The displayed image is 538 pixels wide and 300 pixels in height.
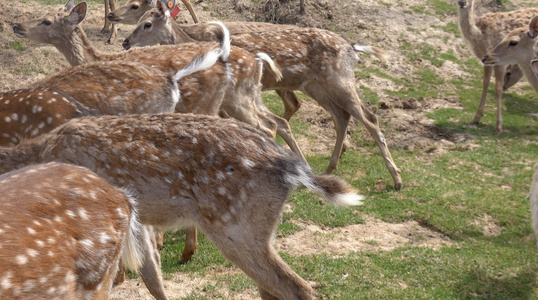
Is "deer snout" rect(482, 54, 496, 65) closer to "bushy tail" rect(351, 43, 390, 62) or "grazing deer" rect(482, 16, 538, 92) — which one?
"grazing deer" rect(482, 16, 538, 92)

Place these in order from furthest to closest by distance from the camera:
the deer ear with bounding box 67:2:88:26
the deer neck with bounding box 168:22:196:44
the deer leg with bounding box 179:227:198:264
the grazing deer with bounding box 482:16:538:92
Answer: the grazing deer with bounding box 482:16:538:92 → the deer neck with bounding box 168:22:196:44 → the deer ear with bounding box 67:2:88:26 → the deer leg with bounding box 179:227:198:264

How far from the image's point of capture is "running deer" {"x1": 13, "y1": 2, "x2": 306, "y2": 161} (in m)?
6.74

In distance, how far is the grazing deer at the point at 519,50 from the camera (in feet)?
32.6

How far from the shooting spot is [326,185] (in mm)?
4508

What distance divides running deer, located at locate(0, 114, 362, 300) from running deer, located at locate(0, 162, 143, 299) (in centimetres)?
72

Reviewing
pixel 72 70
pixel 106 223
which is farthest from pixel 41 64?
pixel 106 223

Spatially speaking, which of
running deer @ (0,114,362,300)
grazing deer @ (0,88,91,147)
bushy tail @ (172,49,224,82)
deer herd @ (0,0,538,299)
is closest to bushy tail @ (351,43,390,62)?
deer herd @ (0,0,538,299)

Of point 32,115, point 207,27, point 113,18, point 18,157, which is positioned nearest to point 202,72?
point 32,115

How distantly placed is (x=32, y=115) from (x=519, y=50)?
24.4 feet

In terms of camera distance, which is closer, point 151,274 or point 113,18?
point 151,274

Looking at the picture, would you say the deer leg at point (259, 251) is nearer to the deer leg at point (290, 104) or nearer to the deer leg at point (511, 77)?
the deer leg at point (290, 104)

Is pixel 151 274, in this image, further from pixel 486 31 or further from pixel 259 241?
pixel 486 31

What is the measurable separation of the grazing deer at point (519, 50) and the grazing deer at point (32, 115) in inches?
271

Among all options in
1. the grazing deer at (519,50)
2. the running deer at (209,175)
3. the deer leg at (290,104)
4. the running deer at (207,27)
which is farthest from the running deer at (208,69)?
the grazing deer at (519,50)
